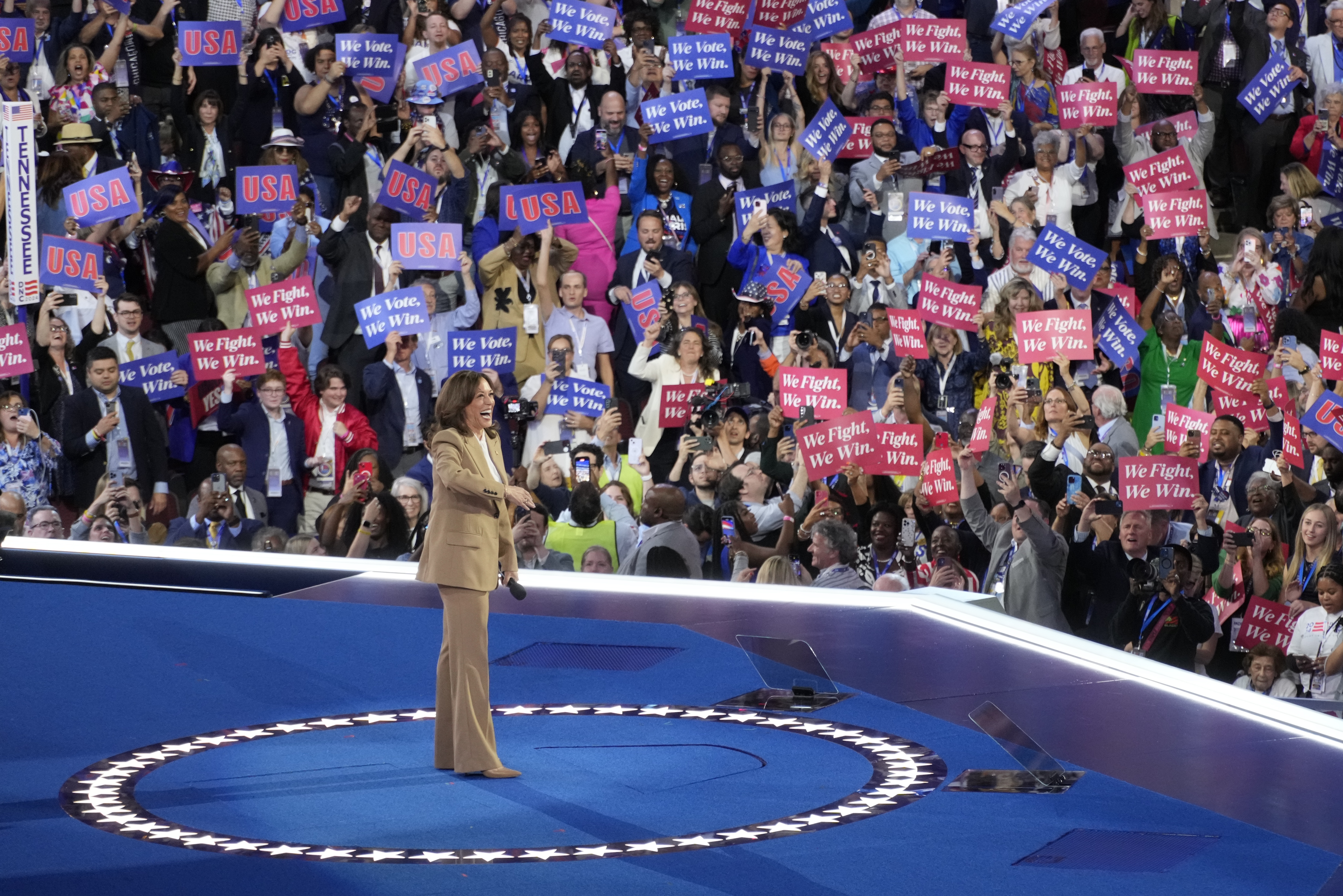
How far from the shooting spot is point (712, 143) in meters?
13.8

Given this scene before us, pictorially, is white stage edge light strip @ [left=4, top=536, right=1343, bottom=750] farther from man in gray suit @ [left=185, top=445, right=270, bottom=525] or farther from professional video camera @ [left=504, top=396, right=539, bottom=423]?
professional video camera @ [left=504, top=396, right=539, bottom=423]

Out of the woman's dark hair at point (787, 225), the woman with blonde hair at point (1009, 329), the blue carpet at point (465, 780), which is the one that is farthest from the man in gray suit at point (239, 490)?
the woman with blonde hair at point (1009, 329)

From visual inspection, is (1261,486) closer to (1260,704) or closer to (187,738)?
(1260,704)

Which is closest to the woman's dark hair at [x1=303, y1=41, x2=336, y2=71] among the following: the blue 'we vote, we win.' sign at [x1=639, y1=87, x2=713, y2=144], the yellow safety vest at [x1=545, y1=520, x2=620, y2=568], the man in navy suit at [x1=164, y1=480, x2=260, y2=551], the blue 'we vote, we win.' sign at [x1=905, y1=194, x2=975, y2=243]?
the blue 'we vote, we win.' sign at [x1=639, y1=87, x2=713, y2=144]

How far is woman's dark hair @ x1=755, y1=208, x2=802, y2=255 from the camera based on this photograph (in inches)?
511

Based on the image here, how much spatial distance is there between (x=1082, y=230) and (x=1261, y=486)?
4.25 metres

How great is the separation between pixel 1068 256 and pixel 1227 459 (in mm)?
2069

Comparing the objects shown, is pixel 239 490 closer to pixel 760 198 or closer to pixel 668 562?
pixel 668 562

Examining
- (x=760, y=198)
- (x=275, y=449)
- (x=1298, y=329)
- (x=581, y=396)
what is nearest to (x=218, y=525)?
(x=275, y=449)

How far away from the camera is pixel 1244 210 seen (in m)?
14.8

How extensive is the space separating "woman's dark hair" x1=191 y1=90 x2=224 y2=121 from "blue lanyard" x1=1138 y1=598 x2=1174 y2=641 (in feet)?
25.0

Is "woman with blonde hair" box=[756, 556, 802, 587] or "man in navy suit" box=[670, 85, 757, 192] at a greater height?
"man in navy suit" box=[670, 85, 757, 192]

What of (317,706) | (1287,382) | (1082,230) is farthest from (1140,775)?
(1082,230)

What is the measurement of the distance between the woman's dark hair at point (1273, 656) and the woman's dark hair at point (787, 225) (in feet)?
16.2
